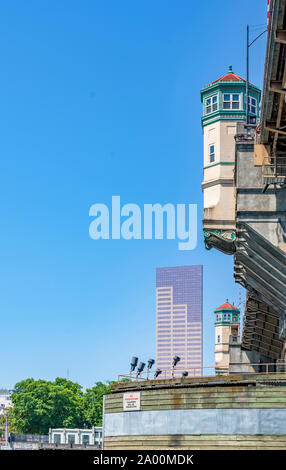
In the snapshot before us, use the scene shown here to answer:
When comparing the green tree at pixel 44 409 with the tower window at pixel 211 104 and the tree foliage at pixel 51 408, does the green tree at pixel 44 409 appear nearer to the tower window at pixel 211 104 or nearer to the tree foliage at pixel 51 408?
the tree foliage at pixel 51 408

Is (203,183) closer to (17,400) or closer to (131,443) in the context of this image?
(131,443)

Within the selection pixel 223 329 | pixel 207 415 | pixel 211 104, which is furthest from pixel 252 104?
pixel 223 329

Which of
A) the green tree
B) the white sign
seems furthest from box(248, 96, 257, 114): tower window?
the green tree

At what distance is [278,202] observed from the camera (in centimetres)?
4375

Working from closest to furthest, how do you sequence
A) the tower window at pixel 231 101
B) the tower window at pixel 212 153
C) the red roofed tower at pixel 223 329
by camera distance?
the tower window at pixel 212 153
the tower window at pixel 231 101
the red roofed tower at pixel 223 329

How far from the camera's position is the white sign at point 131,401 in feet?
149

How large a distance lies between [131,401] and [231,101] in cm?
2645

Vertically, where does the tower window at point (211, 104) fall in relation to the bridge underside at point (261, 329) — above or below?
above

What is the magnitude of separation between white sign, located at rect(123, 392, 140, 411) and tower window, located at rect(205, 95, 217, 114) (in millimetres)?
25187

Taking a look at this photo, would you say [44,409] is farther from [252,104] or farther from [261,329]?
[252,104]

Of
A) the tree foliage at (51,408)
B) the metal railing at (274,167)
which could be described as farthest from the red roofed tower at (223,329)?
the metal railing at (274,167)

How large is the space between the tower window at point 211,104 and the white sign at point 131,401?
82.6 feet

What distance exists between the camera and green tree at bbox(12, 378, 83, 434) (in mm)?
127625

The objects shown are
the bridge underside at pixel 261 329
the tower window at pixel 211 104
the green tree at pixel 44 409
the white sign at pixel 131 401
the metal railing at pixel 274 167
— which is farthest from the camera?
the green tree at pixel 44 409
